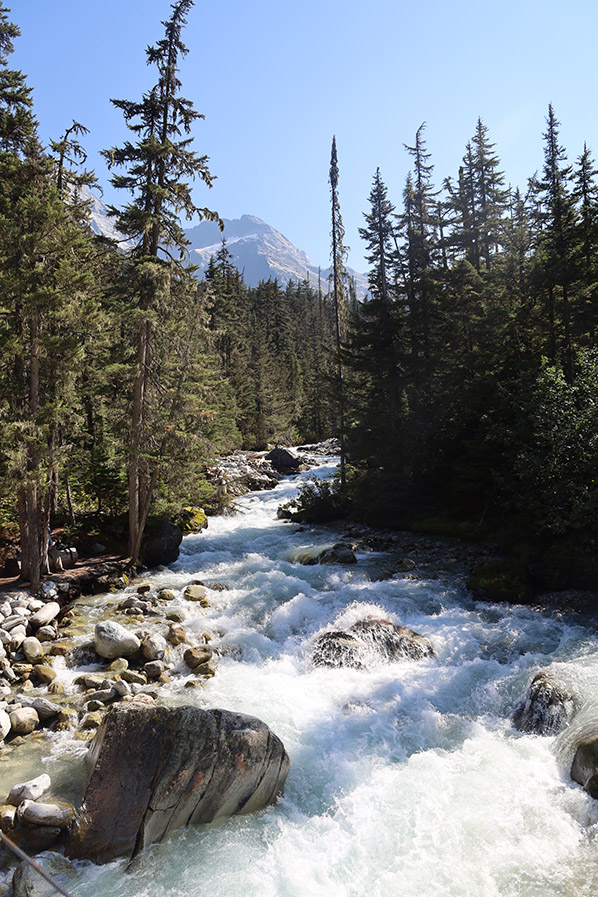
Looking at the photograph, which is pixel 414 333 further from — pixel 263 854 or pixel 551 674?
pixel 263 854

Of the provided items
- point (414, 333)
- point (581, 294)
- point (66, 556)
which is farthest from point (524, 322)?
point (66, 556)

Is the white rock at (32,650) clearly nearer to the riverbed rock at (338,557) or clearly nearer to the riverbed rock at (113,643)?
the riverbed rock at (113,643)

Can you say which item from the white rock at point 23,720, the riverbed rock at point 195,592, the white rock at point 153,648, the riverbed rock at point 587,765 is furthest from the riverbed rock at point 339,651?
the white rock at point 23,720

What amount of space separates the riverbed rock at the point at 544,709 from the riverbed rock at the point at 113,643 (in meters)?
6.95

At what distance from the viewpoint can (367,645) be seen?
31.8 ft

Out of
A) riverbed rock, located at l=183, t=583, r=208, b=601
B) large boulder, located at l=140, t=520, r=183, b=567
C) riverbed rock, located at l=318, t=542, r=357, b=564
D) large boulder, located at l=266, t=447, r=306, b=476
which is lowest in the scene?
riverbed rock, located at l=183, t=583, r=208, b=601

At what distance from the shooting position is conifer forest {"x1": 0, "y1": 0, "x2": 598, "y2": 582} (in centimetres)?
1140

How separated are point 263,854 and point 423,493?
16.4 m

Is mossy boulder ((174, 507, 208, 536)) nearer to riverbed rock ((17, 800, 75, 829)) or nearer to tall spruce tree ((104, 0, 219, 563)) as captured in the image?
tall spruce tree ((104, 0, 219, 563))

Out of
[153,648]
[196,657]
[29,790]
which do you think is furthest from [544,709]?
[29,790]

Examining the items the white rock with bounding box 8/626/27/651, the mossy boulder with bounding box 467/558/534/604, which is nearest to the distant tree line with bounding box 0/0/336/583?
the white rock with bounding box 8/626/27/651

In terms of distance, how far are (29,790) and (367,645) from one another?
20.0 ft

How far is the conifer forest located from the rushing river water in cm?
477

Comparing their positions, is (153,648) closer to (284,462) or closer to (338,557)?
(338,557)
